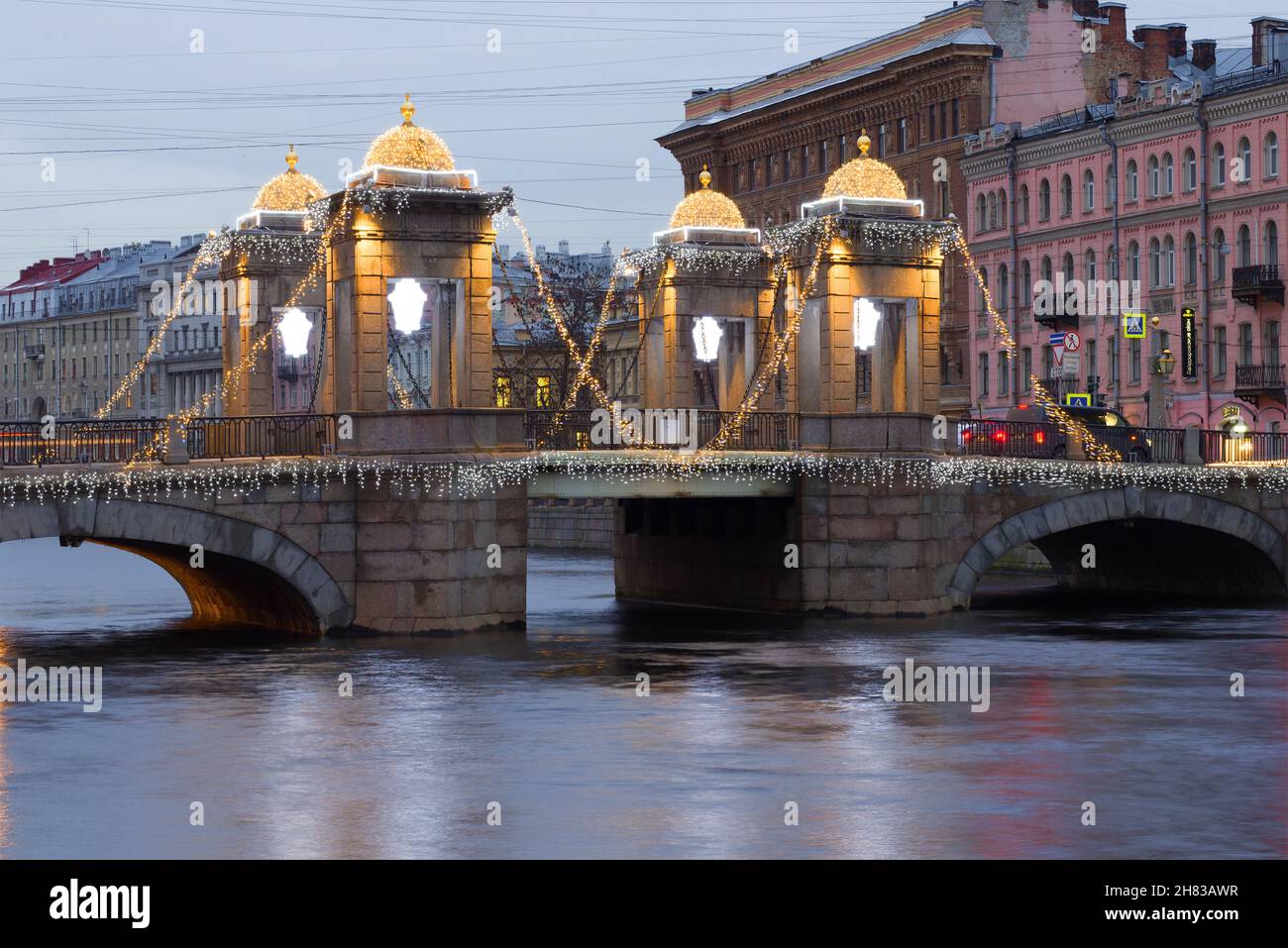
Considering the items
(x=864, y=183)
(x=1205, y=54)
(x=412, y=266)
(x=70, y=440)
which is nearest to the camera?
(x=70, y=440)

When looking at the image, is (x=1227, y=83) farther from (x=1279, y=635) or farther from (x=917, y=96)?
(x=1279, y=635)

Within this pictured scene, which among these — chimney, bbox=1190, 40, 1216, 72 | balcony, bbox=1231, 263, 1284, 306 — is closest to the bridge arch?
balcony, bbox=1231, 263, 1284, 306

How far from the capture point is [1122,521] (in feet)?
171

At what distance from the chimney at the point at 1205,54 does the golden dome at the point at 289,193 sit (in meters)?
44.3

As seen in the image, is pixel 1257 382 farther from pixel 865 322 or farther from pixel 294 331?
pixel 294 331

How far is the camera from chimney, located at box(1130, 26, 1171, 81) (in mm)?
88312

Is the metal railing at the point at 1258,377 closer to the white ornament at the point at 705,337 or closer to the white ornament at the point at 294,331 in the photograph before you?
the white ornament at the point at 705,337

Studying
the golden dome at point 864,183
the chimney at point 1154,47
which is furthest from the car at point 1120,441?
the chimney at point 1154,47

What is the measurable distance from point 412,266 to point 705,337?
975 centimetres

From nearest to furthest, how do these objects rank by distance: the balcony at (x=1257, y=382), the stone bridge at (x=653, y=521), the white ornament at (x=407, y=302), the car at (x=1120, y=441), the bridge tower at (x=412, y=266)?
the stone bridge at (x=653, y=521) < the white ornament at (x=407, y=302) < the bridge tower at (x=412, y=266) < the car at (x=1120, y=441) < the balcony at (x=1257, y=382)

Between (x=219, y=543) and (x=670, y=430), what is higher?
(x=670, y=430)

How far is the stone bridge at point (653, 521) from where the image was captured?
41344 millimetres

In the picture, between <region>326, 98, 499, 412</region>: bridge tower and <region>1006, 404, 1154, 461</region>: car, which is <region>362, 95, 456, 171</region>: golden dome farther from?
<region>1006, 404, 1154, 461</region>: car

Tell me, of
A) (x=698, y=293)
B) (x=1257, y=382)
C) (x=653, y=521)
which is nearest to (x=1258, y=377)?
(x=1257, y=382)
